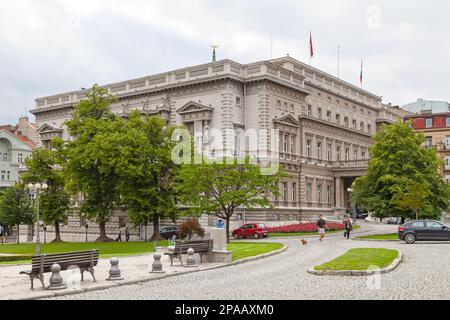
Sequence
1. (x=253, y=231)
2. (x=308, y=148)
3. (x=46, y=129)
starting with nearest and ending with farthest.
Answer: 1. (x=253, y=231)
2. (x=308, y=148)
3. (x=46, y=129)

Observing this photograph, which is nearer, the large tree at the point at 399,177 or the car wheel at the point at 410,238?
the car wheel at the point at 410,238

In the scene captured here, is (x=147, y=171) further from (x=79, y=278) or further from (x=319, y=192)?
(x=79, y=278)

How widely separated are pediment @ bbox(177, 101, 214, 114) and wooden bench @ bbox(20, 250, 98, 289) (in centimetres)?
3947

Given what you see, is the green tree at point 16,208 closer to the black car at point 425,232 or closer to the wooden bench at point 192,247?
the black car at point 425,232

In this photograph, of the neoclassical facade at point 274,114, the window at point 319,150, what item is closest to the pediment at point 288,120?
the neoclassical facade at point 274,114

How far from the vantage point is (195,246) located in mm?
23641

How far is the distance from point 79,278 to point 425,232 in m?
23.6

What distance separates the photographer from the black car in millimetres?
35938

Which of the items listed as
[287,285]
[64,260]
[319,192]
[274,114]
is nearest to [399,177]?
[274,114]

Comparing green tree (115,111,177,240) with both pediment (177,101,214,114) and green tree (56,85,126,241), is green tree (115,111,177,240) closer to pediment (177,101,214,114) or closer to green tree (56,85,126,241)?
green tree (56,85,126,241)

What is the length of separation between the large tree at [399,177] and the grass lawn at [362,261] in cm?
2144

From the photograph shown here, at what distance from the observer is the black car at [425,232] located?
3594 centimetres

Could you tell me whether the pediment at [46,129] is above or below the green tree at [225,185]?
above

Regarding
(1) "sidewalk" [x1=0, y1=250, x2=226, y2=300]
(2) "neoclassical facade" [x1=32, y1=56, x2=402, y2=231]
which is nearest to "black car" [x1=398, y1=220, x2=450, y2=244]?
(1) "sidewalk" [x1=0, y1=250, x2=226, y2=300]
